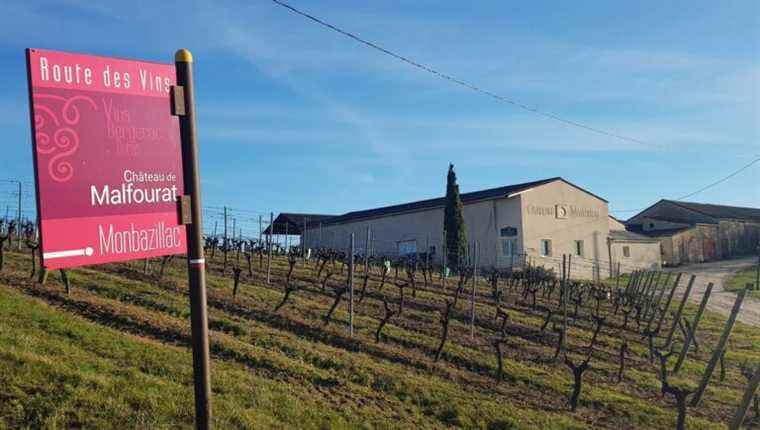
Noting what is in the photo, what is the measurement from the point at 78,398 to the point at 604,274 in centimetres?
4325

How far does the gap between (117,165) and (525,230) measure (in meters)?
38.2

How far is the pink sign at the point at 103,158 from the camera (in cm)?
416

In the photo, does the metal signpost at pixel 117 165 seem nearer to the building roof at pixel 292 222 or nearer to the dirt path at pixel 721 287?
the dirt path at pixel 721 287

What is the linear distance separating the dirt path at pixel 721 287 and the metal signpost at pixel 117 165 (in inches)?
973

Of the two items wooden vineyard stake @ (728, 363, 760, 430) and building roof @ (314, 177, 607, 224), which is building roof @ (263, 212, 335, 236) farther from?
wooden vineyard stake @ (728, 363, 760, 430)

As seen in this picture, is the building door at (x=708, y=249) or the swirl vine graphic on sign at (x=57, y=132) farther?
the building door at (x=708, y=249)

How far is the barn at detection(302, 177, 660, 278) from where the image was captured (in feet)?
137

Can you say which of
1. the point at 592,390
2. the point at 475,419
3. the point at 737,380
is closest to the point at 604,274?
the point at 737,380

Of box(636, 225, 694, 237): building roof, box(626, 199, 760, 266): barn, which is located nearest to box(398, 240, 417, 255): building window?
box(626, 199, 760, 266): barn

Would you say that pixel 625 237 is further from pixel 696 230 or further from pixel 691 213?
pixel 691 213

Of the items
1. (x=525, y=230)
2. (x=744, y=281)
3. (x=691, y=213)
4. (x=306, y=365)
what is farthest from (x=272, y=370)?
(x=691, y=213)

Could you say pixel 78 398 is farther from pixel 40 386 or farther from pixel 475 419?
pixel 475 419

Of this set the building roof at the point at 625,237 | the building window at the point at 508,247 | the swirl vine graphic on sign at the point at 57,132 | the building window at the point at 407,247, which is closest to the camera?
the swirl vine graphic on sign at the point at 57,132

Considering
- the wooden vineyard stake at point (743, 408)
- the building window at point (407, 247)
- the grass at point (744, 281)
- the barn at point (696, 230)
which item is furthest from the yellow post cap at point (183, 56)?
the barn at point (696, 230)
